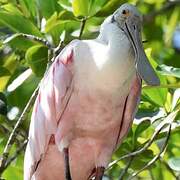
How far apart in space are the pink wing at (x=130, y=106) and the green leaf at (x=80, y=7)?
1.57 feet

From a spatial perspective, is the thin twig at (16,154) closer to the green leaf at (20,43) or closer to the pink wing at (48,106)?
the pink wing at (48,106)

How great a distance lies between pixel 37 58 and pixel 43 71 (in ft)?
0.34

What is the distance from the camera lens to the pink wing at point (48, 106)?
11.6ft

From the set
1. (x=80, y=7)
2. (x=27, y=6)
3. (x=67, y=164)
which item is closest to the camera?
(x=67, y=164)

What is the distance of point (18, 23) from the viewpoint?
388 cm

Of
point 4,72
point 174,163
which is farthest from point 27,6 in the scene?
point 174,163

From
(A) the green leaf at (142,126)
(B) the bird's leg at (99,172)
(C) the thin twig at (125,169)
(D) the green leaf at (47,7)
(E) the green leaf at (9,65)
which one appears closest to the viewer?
(C) the thin twig at (125,169)

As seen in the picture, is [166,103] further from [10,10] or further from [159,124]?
[10,10]

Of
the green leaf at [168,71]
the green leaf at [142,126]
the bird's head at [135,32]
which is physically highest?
the bird's head at [135,32]

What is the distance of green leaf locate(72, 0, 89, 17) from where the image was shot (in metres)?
3.82

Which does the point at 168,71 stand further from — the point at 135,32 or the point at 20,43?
the point at 20,43

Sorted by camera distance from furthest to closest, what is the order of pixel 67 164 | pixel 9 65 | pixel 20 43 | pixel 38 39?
pixel 9 65, pixel 20 43, pixel 38 39, pixel 67 164

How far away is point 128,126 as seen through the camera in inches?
142

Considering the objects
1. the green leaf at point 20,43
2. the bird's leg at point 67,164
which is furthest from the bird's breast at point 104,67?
the green leaf at point 20,43
